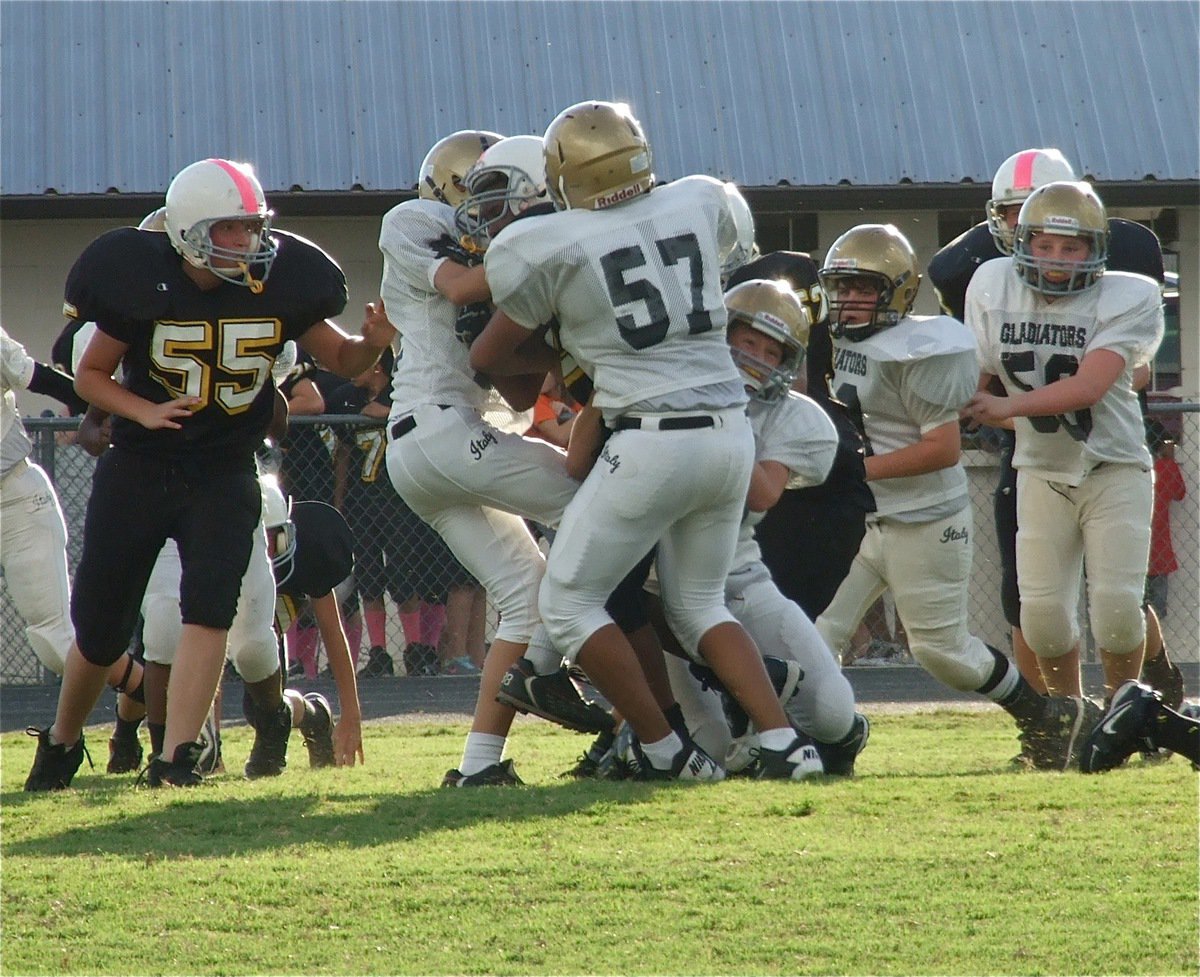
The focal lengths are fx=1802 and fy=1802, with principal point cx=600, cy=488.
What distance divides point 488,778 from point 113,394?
164 cm

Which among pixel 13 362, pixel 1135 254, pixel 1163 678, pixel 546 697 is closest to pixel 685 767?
pixel 546 697

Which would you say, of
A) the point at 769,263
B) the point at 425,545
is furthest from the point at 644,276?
the point at 425,545

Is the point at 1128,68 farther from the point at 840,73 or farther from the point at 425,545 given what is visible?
the point at 425,545

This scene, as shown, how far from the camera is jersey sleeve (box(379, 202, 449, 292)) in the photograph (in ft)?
18.2

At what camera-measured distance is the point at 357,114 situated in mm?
12953

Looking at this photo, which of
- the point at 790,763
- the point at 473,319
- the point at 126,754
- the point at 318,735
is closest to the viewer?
the point at 790,763

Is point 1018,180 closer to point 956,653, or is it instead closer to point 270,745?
point 956,653

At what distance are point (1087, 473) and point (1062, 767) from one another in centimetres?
105

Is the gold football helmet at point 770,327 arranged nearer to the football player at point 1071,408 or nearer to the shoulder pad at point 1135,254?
the football player at point 1071,408

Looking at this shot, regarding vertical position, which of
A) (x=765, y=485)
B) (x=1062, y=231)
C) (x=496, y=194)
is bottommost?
(x=765, y=485)

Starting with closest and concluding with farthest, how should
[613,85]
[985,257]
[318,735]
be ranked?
1. [318,735]
2. [985,257]
3. [613,85]

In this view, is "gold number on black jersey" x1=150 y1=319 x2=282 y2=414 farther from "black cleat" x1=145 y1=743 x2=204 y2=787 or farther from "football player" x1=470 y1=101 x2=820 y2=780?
"black cleat" x1=145 y1=743 x2=204 y2=787

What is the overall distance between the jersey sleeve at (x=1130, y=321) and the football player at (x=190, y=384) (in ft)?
8.13

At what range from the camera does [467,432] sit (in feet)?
18.1
